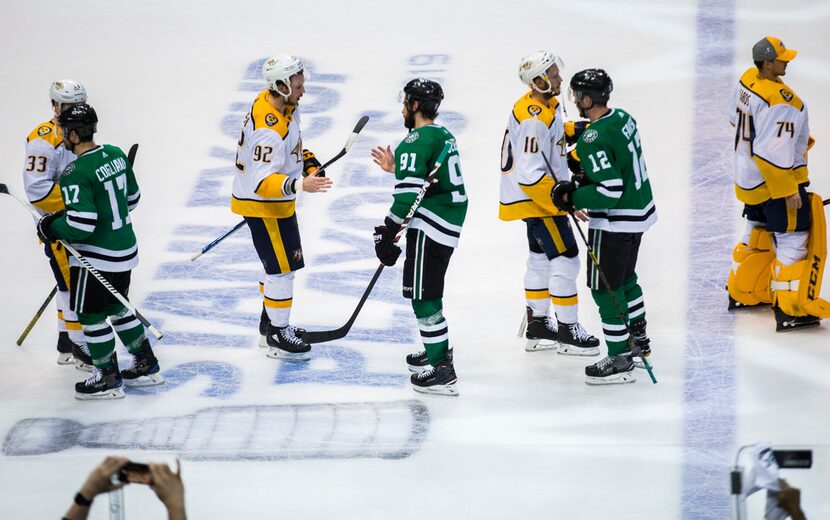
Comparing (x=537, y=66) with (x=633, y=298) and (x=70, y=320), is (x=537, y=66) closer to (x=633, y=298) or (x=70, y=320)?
(x=633, y=298)

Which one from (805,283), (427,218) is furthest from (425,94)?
(805,283)

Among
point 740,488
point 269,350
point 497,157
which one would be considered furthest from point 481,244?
point 740,488

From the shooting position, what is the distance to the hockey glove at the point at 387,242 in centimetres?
548

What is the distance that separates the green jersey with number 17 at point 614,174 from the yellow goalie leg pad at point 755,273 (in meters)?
0.94

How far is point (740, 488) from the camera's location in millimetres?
3145

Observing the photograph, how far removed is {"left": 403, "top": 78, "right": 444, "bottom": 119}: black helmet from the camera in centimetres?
546

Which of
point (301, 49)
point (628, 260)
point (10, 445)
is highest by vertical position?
point (301, 49)

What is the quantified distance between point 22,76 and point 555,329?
5.26 m

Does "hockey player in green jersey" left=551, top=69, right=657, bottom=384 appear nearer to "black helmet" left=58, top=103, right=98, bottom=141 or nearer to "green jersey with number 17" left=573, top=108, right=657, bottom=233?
"green jersey with number 17" left=573, top=108, right=657, bottom=233

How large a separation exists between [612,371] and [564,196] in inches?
32.3

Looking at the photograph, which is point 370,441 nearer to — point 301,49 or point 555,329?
point 555,329

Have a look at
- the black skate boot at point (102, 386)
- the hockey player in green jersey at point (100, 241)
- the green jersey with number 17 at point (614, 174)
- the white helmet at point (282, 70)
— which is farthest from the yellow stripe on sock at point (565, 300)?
the black skate boot at point (102, 386)

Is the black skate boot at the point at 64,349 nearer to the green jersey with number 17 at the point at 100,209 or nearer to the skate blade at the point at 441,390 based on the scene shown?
the green jersey with number 17 at the point at 100,209

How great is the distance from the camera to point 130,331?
19.3 feet
